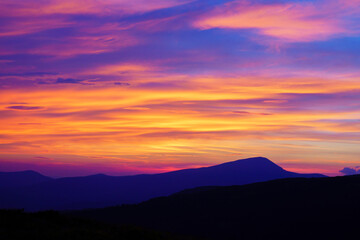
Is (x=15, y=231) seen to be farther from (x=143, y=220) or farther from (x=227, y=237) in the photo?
(x=143, y=220)

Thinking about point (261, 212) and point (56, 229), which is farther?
point (261, 212)

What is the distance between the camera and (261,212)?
214 ft

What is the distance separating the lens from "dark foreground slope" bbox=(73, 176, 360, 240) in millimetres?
56150

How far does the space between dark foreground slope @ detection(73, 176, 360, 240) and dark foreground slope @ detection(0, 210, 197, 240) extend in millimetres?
31448

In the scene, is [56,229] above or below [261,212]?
above

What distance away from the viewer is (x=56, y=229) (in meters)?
23.0

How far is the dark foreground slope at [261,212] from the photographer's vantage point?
5615cm

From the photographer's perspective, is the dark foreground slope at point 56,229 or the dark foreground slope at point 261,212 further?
the dark foreground slope at point 261,212

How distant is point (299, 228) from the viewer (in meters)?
56.5

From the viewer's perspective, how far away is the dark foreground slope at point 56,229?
20875mm

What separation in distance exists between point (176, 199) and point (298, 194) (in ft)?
77.0

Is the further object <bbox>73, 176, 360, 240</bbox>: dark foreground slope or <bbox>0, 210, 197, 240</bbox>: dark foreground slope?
<bbox>73, 176, 360, 240</bbox>: dark foreground slope

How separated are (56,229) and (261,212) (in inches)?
1883

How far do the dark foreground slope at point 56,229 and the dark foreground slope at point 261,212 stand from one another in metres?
31.4
